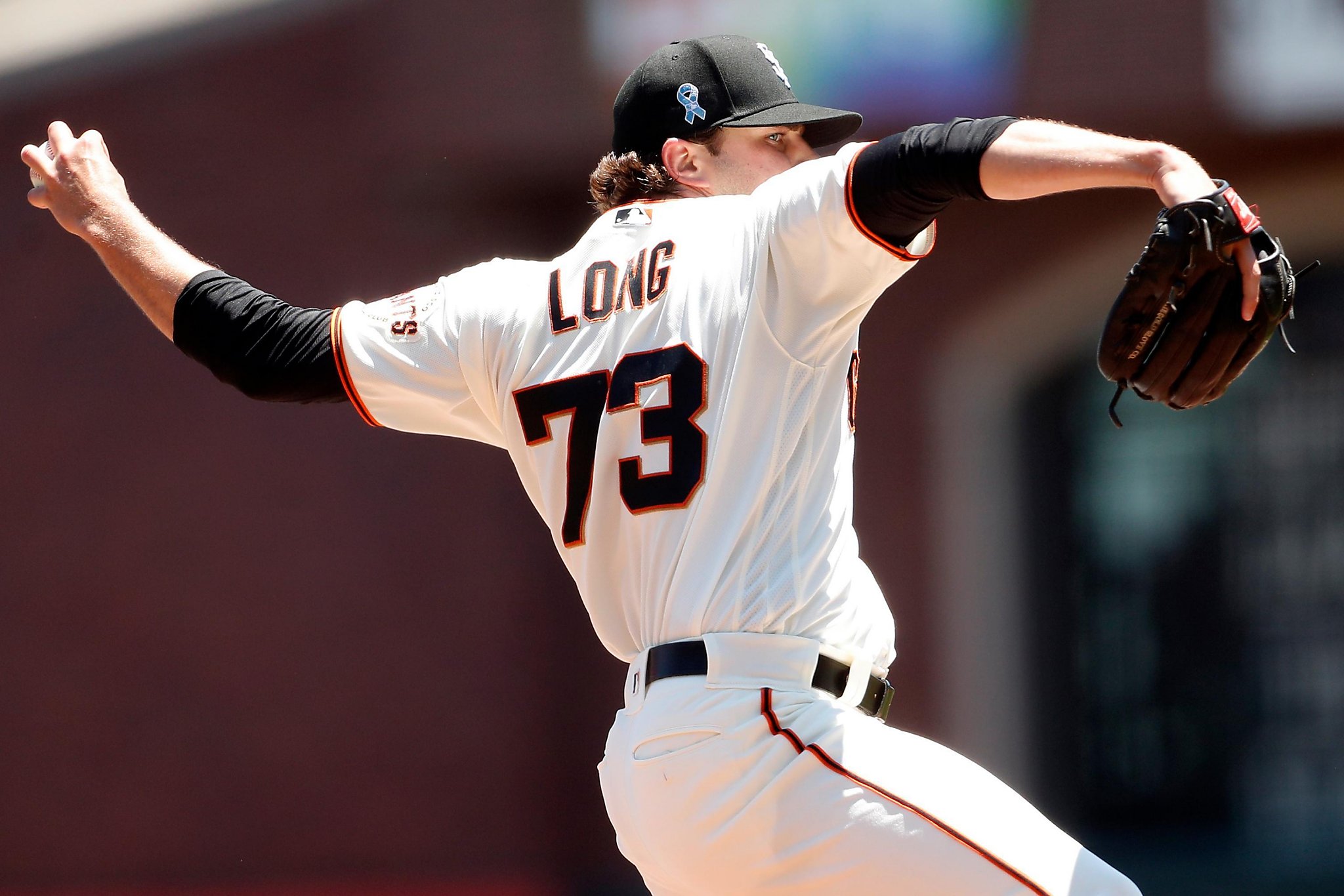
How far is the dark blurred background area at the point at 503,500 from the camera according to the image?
687 centimetres

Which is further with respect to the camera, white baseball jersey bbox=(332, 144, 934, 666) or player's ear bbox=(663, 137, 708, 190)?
player's ear bbox=(663, 137, 708, 190)

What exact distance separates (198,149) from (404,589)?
2341 millimetres

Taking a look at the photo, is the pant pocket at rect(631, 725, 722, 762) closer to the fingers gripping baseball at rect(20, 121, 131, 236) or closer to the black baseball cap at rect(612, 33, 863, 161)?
the black baseball cap at rect(612, 33, 863, 161)


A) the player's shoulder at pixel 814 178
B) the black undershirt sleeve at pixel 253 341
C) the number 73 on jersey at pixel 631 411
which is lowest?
the number 73 on jersey at pixel 631 411

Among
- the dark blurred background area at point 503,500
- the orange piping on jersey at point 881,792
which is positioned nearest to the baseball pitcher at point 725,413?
the orange piping on jersey at point 881,792

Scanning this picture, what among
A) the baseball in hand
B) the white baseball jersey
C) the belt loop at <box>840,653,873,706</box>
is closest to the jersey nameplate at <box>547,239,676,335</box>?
Result: the white baseball jersey

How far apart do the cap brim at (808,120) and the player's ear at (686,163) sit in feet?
0.25

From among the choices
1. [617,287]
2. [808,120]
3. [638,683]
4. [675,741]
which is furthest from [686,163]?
[675,741]

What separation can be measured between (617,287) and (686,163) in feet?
1.33

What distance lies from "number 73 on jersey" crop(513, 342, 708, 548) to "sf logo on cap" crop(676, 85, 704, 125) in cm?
53

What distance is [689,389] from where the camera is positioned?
2176 millimetres

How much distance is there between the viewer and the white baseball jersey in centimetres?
212

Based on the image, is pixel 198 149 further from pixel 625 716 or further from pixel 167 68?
pixel 625 716

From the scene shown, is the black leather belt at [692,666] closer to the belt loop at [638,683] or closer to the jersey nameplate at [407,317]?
the belt loop at [638,683]
